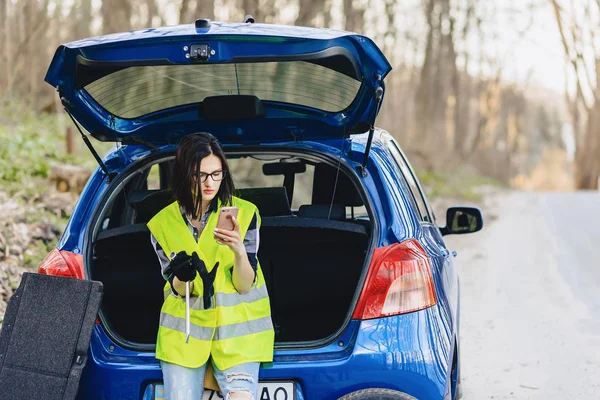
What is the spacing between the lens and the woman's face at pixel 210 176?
11.3 feet

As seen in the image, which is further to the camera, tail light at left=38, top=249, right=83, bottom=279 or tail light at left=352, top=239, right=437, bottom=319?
tail light at left=38, top=249, right=83, bottom=279

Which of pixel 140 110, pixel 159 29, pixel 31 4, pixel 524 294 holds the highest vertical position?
pixel 31 4

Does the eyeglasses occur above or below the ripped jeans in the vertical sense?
above

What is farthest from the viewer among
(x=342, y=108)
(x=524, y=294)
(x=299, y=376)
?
(x=524, y=294)

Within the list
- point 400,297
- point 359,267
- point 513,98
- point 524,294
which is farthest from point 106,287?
point 513,98

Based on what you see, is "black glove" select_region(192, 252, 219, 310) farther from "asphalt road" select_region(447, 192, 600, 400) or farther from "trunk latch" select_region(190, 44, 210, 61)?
"asphalt road" select_region(447, 192, 600, 400)

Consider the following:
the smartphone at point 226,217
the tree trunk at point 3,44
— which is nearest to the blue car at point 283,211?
the smartphone at point 226,217

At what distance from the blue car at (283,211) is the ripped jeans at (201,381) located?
84 mm

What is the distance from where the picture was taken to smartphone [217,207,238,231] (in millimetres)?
3227

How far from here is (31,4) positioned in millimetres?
14156

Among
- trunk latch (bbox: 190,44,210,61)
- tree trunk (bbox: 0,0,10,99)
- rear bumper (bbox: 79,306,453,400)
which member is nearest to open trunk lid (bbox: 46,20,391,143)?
trunk latch (bbox: 190,44,210,61)

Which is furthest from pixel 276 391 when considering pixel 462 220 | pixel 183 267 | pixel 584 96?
pixel 584 96

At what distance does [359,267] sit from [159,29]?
1580mm

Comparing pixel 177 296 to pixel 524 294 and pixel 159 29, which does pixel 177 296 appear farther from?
pixel 524 294
